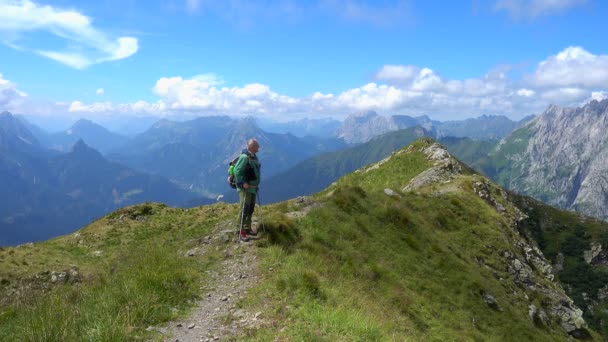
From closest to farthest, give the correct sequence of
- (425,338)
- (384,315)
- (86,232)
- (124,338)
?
(124,338) → (384,315) → (425,338) → (86,232)

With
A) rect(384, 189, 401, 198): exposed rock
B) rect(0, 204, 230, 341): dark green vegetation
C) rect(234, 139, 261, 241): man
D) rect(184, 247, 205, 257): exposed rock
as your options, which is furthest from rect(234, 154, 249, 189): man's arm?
rect(384, 189, 401, 198): exposed rock

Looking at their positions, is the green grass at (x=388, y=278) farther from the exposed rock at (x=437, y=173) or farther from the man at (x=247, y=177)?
the exposed rock at (x=437, y=173)

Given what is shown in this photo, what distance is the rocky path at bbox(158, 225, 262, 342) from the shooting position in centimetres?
1167

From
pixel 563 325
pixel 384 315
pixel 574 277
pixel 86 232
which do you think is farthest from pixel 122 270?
pixel 574 277

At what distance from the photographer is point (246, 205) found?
20625mm

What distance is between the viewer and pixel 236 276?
1697cm

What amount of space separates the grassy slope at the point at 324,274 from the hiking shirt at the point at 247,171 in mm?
2750

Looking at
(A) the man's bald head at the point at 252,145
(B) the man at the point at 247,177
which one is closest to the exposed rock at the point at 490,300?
(B) the man at the point at 247,177

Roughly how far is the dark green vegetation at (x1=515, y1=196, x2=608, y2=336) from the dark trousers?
398 ft

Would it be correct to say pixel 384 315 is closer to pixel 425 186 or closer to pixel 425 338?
pixel 425 338

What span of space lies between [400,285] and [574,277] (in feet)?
482

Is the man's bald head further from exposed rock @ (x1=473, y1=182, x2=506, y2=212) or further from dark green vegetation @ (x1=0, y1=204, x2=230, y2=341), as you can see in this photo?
exposed rock @ (x1=473, y1=182, x2=506, y2=212)

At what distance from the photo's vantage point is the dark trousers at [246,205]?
20.4 metres

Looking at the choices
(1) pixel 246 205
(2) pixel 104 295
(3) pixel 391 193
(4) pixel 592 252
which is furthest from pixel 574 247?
(2) pixel 104 295
